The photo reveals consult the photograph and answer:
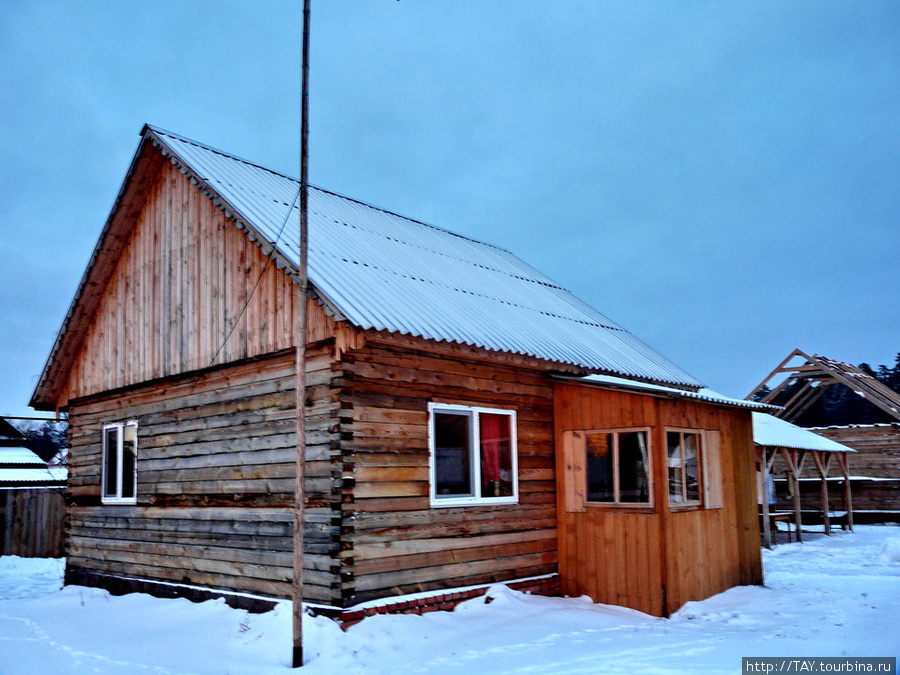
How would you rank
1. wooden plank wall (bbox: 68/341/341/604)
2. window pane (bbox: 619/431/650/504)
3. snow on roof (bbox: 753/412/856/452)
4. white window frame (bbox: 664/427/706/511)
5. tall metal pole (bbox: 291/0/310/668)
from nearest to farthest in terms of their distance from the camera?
tall metal pole (bbox: 291/0/310/668) → wooden plank wall (bbox: 68/341/341/604) → window pane (bbox: 619/431/650/504) → white window frame (bbox: 664/427/706/511) → snow on roof (bbox: 753/412/856/452)

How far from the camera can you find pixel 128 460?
1401 cm

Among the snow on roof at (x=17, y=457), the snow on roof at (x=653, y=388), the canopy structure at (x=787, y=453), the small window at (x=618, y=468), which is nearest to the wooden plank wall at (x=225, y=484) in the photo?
the snow on roof at (x=653, y=388)

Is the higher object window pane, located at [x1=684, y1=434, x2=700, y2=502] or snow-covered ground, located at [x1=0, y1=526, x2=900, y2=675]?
window pane, located at [x1=684, y1=434, x2=700, y2=502]

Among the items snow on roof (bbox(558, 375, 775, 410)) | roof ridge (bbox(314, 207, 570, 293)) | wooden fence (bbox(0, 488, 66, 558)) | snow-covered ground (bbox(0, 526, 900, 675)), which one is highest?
roof ridge (bbox(314, 207, 570, 293))

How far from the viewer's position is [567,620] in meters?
10.6

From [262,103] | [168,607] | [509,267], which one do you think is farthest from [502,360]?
[262,103]

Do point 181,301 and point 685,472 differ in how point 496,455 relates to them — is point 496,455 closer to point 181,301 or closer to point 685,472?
point 685,472

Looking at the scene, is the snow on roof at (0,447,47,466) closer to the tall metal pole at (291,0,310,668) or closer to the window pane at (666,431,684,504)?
the tall metal pole at (291,0,310,668)

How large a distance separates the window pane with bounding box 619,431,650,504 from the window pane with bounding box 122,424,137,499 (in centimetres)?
807

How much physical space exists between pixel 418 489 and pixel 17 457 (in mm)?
18841

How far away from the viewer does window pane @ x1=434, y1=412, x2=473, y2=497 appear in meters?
11.0

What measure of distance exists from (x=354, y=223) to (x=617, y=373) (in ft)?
17.0

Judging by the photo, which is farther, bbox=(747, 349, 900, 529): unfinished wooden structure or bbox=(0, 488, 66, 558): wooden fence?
bbox=(747, 349, 900, 529): unfinished wooden structure

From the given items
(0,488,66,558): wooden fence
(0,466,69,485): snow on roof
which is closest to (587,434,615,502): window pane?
(0,488,66,558): wooden fence
